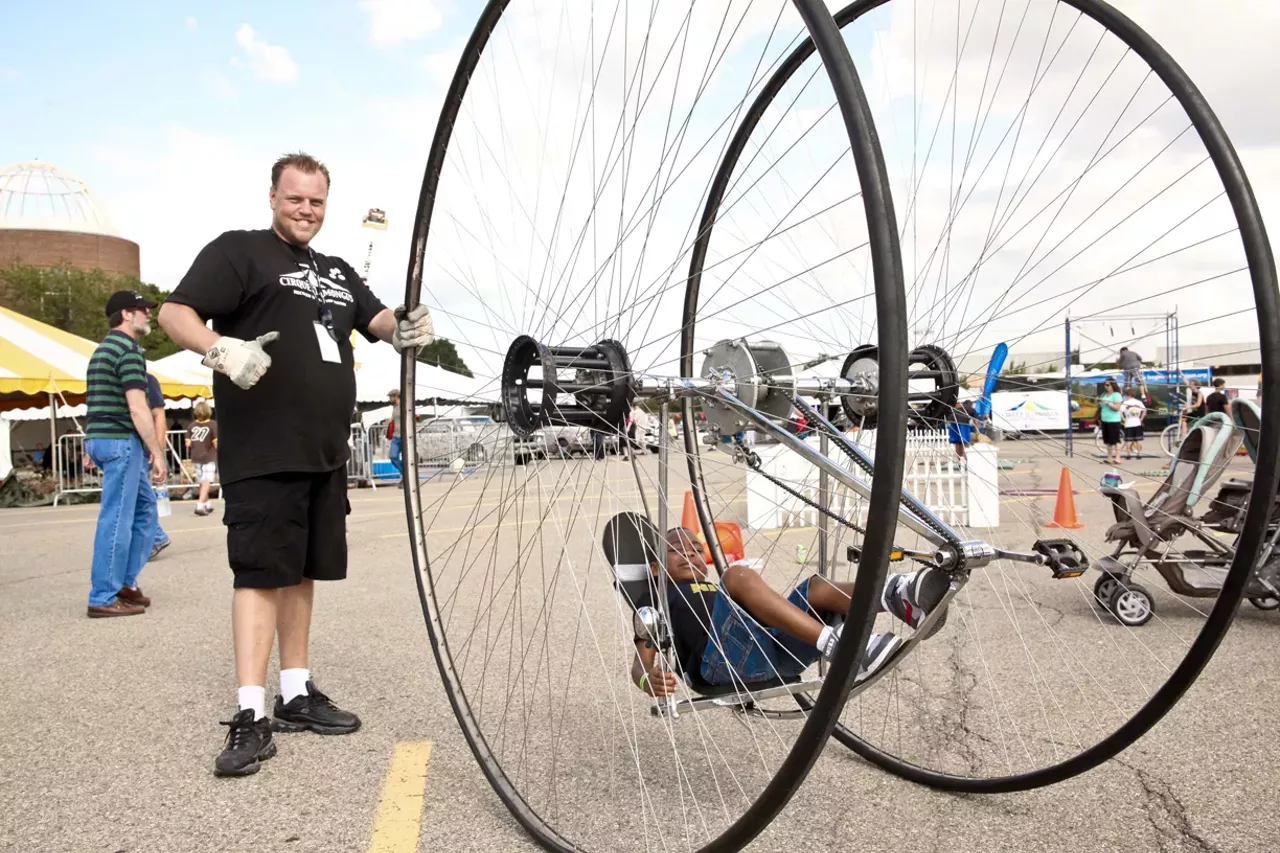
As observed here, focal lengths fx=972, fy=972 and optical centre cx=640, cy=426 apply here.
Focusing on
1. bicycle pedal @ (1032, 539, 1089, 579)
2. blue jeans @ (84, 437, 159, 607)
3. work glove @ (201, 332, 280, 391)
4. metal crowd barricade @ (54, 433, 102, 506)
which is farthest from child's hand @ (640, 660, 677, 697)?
metal crowd barricade @ (54, 433, 102, 506)

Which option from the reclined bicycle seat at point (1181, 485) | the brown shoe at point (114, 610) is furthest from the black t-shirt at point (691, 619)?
the brown shoe at point (114, 610)

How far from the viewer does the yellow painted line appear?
2867mm

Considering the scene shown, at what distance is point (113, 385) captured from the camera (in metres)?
6.27

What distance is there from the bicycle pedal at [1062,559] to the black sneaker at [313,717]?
269cm

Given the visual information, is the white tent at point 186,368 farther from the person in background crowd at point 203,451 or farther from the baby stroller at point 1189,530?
the baby stroller at point 1189,530

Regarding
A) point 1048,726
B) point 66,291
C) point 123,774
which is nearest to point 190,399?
point 123,774

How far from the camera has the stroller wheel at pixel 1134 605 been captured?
17.9 ft

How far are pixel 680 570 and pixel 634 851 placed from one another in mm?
1028

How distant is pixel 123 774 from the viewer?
3.44m

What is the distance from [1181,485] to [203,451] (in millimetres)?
13405

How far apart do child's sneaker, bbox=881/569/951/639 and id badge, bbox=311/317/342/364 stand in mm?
2305

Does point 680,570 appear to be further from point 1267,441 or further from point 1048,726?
point 1267,441

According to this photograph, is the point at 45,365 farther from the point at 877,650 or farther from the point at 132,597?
the point at 877,650

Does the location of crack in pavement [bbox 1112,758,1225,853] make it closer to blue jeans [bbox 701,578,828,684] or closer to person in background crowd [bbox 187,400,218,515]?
blue jeans [bbox 701,578,828,684]
